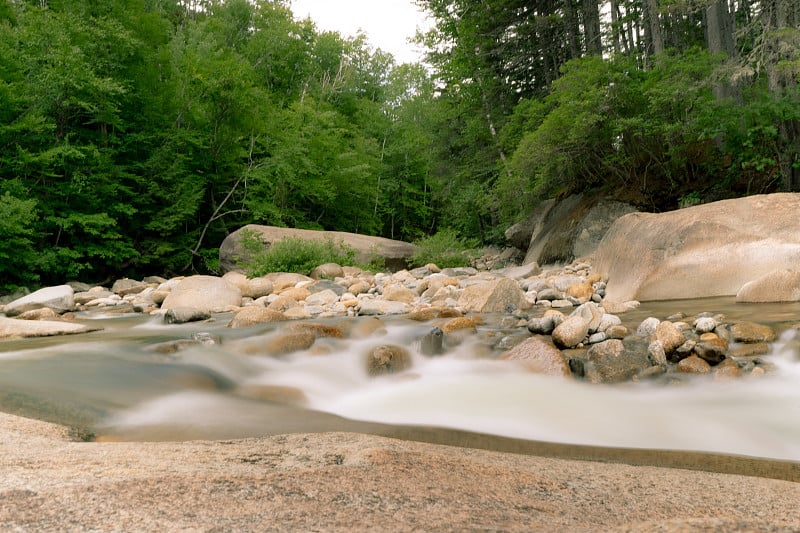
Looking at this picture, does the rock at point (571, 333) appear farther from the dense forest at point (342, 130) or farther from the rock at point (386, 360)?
the dense forest at point (342, 130)

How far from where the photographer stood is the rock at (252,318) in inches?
250

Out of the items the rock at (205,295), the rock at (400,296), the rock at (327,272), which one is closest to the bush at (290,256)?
the rock at (327,272)

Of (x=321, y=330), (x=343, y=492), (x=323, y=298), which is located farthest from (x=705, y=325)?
(x=323, y=298)

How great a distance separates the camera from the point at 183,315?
739cm

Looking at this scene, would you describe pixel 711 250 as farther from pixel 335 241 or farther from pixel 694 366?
pixel 335 241

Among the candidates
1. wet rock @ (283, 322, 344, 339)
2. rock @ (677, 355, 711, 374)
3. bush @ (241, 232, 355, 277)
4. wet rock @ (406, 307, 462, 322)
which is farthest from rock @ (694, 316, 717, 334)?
bush @ (241, 232, 355, 277)

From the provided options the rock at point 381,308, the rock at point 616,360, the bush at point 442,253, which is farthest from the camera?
the bush at point 442,253

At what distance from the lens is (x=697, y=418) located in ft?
10.2

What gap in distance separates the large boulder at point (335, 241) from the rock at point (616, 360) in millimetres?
11203

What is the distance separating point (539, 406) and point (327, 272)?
9.15 meters

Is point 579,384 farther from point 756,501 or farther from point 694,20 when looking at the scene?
point 694,20

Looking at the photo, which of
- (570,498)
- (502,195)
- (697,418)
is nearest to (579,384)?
(697,418)

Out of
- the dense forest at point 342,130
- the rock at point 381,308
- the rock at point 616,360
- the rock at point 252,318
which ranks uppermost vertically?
the dense forest at point 342,130

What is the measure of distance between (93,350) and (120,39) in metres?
14.4
